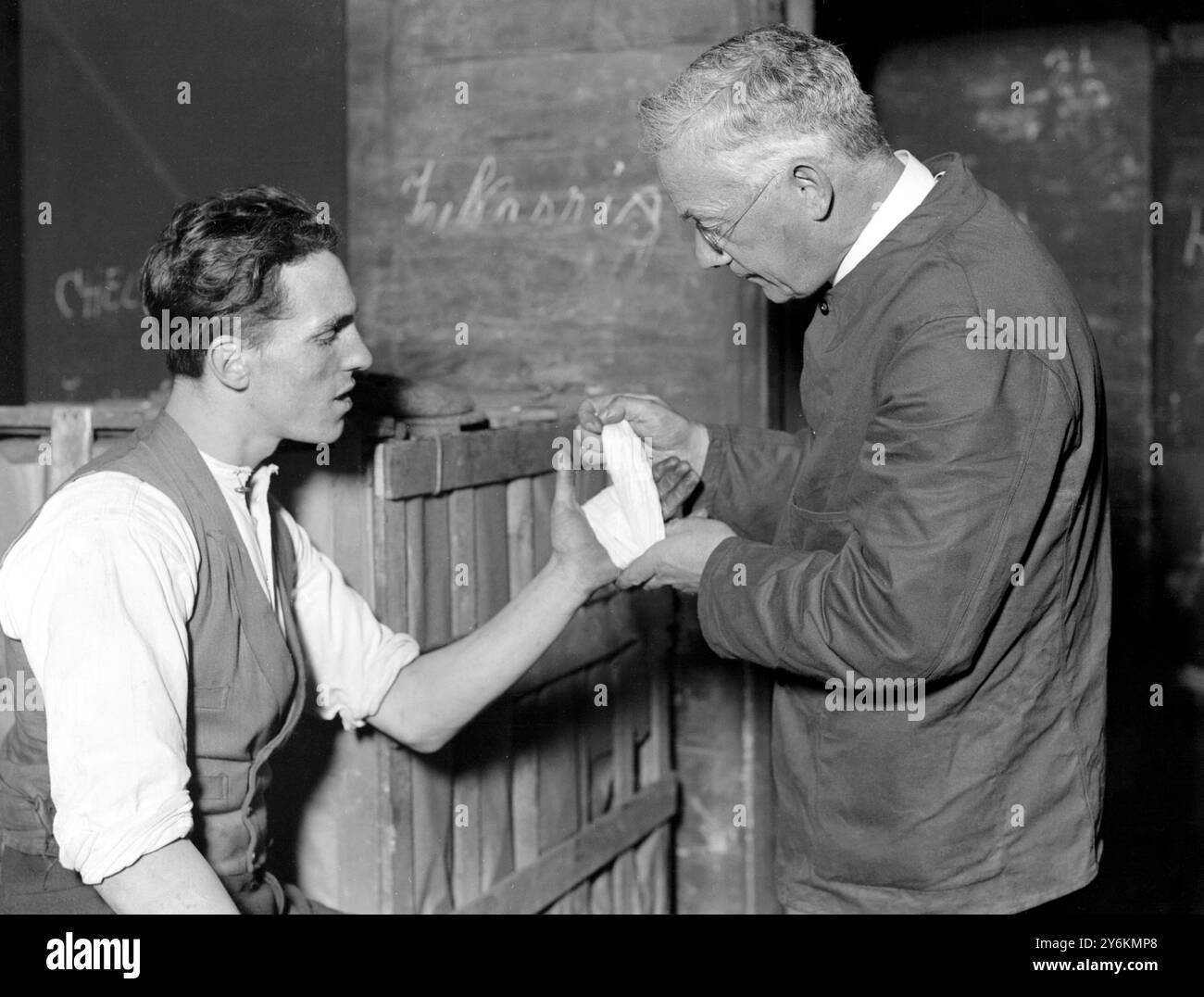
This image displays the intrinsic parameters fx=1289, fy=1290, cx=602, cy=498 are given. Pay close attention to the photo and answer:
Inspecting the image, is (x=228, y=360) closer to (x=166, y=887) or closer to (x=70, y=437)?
(x=70, y=437)

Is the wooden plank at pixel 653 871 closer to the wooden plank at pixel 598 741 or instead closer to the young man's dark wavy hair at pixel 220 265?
the wooden plank at pixel 598 741

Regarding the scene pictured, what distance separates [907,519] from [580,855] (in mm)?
1993

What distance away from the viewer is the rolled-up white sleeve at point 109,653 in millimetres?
1991

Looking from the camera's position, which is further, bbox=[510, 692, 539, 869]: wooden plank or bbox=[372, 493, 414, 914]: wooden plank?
bbox=[510, 692, 539, 869]: wooden plank

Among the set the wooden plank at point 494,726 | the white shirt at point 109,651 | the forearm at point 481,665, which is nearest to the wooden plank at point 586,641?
the wooden plank at point 494,726

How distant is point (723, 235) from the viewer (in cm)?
238

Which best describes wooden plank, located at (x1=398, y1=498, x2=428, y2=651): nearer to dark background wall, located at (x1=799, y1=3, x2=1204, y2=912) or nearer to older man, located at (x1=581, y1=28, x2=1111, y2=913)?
older man, located at (x1=581, y1=28, x2=1111, y2=913)

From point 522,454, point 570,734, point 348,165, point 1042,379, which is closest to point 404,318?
point 348,165

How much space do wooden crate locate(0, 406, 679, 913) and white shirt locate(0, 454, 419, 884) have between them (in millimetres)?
658

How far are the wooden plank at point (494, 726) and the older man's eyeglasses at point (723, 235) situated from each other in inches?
42.4

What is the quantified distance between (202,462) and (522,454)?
45.4 inches

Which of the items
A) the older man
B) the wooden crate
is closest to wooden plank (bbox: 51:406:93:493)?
the wooden crate

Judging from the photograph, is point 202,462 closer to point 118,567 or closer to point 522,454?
point 118,567

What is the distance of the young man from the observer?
2021 millimetres
